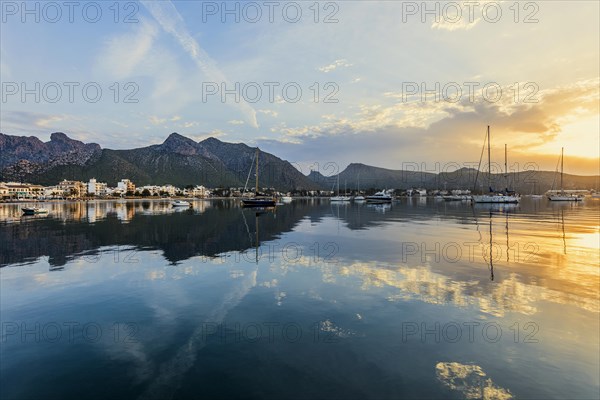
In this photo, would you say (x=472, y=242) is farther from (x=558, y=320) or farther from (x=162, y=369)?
(x=162, y=369)

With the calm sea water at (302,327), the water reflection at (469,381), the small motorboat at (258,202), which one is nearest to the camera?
the water reflection at (469,381)

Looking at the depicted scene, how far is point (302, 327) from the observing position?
39.3 feet

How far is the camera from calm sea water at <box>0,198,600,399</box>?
328 inches

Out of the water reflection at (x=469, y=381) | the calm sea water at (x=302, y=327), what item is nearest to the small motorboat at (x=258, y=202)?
the calm sea water at (x=302, y=327)

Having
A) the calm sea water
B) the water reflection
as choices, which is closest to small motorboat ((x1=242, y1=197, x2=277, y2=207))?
the calm sea water

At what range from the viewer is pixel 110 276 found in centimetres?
1977

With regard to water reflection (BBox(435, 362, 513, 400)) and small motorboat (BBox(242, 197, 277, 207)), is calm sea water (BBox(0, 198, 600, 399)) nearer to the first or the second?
water reflection (BBox(435, 362, 513, 400))

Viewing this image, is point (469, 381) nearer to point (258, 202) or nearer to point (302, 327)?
point (302, 327)

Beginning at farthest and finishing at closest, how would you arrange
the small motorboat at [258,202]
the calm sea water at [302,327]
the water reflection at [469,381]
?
the small motorboat at [258,202], the calm sea water at [302,327], the water reflection at [469,381]

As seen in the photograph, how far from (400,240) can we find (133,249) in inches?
1053

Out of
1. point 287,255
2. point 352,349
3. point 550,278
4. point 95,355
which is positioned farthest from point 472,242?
point 95,355

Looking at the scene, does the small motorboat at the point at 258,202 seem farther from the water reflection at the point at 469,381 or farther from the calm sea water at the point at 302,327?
the water reflection at the point at 469,381

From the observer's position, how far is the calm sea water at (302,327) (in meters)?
8.34

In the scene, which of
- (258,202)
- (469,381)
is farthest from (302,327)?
(258,202)
